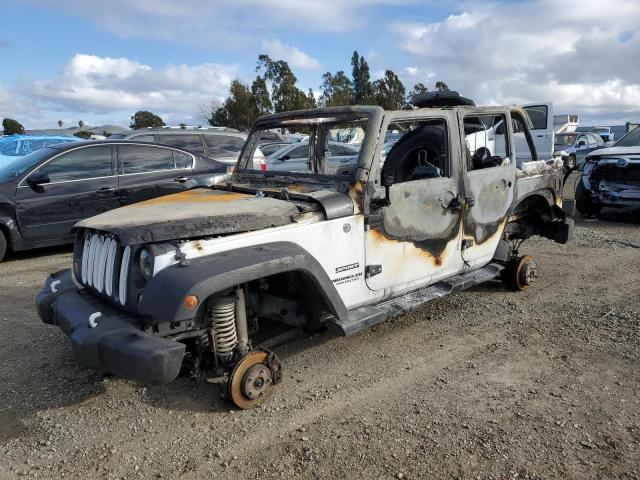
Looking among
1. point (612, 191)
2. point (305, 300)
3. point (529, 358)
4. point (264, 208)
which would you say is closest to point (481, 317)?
point (529, 358)

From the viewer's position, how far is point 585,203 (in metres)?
9.29

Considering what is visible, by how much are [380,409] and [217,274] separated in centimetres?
135

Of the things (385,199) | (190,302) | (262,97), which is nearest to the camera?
(190,302)

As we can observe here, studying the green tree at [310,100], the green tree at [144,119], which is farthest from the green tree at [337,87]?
the green tree at [144,119]

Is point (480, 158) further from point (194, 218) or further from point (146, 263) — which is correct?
point (146, 263)

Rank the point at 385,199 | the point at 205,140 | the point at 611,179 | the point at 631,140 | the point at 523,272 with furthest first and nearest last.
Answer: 1. the point at 631,140
2. the point at 205,140
3. the point at 611,179
4. the point at 523,272
5. the point at 385,199

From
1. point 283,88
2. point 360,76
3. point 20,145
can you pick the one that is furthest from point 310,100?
point 20,145

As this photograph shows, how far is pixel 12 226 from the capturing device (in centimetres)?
652

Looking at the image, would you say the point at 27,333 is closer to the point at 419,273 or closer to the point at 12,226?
the point at 12,226

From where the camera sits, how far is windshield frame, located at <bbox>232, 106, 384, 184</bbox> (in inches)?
144

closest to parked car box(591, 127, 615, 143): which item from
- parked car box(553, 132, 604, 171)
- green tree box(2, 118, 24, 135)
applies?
parked car box(553, 132, 604, 171)

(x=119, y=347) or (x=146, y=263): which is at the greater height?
(x=146, y=263)

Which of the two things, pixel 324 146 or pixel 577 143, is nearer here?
pixel 324 146

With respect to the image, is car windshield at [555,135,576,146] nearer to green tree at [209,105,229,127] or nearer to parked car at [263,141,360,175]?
parked car at [263,141,360,175]
